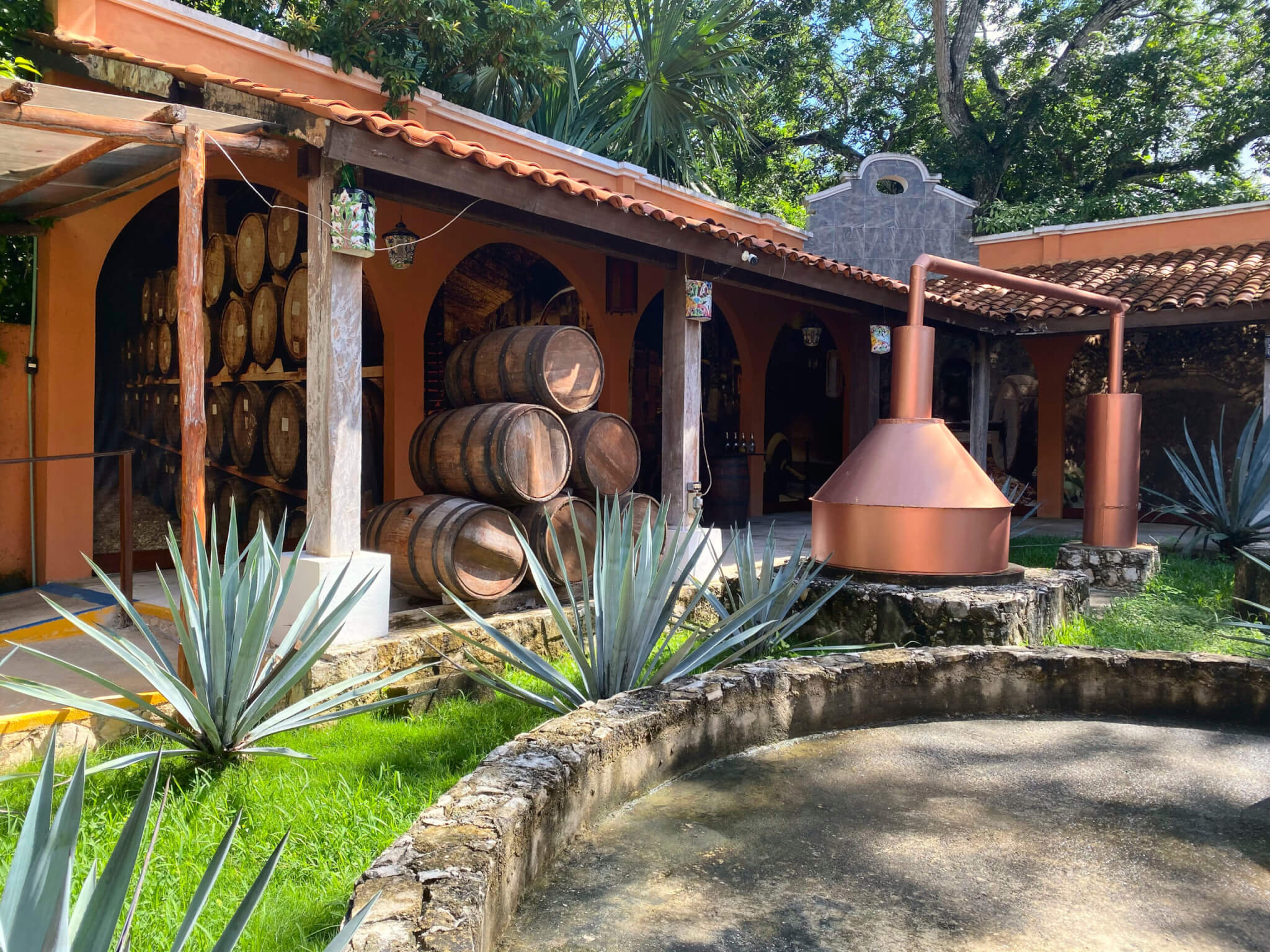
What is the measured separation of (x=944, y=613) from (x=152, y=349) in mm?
6379

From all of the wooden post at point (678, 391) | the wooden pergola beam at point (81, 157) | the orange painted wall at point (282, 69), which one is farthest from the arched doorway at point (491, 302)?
the wooden pergola beam at point (81, 157)

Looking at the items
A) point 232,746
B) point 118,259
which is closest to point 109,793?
point 232,746

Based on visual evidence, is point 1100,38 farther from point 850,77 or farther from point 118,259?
point 118,259

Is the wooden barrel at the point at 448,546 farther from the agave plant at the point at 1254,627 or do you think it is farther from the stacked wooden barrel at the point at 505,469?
the agave plant at the point at 1254,627

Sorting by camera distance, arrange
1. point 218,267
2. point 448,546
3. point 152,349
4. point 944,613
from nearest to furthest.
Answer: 1. point 944,613
2. point 448,546
3. point 218,267
4. point 152,349

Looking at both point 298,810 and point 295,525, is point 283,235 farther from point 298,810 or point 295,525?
point 298,810

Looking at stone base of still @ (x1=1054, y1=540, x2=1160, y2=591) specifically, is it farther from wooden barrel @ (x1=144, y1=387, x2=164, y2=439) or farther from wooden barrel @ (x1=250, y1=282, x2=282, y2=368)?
wooden barrel @ (x1=144, y1=387, x2=164, y2=439)

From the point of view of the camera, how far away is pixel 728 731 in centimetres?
287

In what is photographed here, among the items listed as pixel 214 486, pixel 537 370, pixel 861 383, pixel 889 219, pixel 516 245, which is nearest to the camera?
pixel 537 370

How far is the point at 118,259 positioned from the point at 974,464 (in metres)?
6.69

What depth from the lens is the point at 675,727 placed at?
8.72 feet

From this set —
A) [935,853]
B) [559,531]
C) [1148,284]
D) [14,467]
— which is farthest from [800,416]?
[935,853]

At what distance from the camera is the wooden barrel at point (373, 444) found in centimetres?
725

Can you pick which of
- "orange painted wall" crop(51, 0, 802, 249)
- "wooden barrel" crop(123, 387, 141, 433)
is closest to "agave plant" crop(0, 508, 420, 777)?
"orange painted wall" crop(51, 0, 802, 249)
